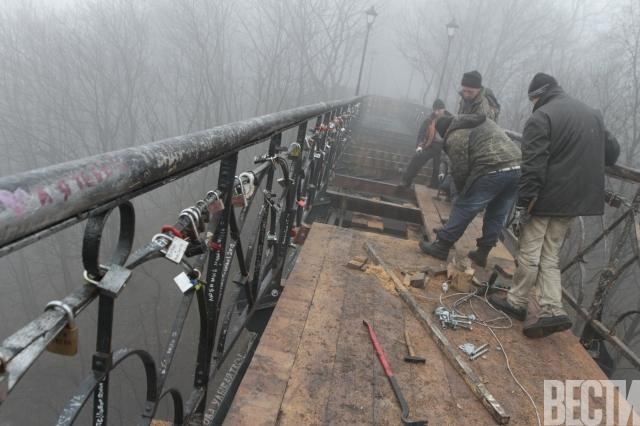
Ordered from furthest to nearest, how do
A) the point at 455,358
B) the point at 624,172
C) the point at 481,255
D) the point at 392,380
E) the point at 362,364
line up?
1. the point at 481,255
2. the point at 624,172
3. the point at 455,358
4. the point at 362,364
5. the point at 392,380

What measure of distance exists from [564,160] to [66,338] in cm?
362

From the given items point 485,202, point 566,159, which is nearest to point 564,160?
point 566,159

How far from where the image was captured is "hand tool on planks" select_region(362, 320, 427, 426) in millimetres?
2160

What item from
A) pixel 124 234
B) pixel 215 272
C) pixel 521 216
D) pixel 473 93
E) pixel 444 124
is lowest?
pixel 215 272

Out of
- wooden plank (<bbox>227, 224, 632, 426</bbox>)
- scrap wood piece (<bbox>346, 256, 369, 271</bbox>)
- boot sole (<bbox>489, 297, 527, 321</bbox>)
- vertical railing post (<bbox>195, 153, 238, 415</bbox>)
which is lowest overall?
wooden plank (<bbox>227, 224, 632, 426</bbox>)

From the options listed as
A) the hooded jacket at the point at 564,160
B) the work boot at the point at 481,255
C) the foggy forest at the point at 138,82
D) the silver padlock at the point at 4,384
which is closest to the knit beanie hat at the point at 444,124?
the work boot at the point at 481,255

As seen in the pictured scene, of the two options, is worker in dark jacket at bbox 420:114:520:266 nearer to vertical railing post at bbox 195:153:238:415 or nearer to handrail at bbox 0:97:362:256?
vertical railing post at bbox 195:153:238:415

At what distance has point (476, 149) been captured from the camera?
440 cm

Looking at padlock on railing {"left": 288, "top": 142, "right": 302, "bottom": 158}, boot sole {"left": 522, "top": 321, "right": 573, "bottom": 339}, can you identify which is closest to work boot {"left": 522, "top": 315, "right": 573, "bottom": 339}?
boot sole {"left": 522, "top": 321, "right": 573, "bottom": 339}

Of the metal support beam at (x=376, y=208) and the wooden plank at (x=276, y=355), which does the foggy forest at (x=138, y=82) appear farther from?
the wooden plank at (x=276, y=355)

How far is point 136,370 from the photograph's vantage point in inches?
650

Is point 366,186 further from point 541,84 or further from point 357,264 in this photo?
point 541,84

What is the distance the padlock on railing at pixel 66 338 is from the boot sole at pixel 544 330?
3238mm

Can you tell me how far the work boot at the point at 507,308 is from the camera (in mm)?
3516
